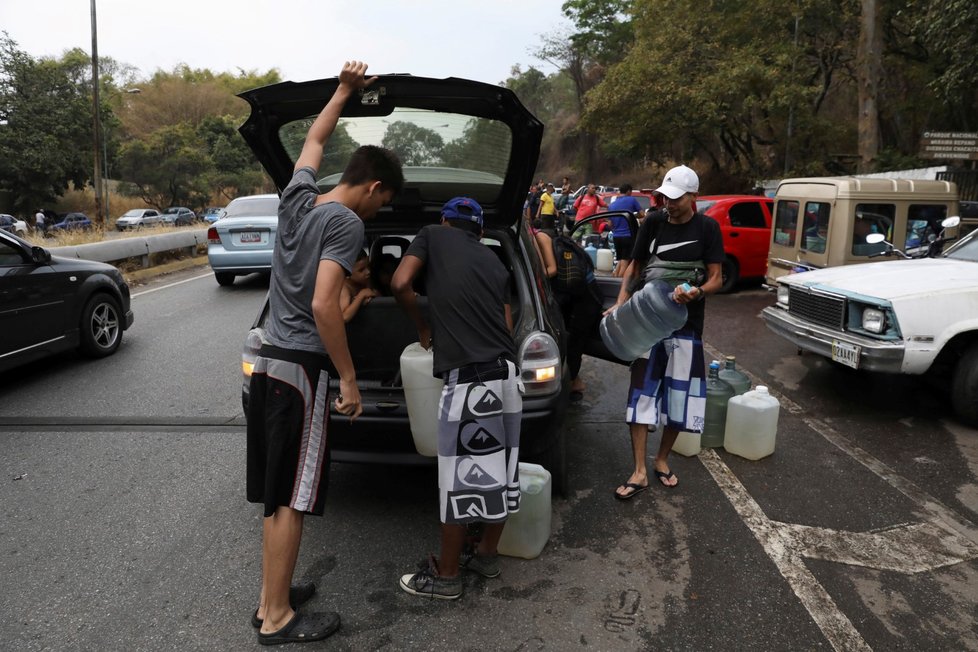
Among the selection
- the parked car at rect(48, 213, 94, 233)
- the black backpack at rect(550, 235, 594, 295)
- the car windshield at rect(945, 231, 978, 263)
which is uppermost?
the car windshield at rect(945, 231, 978, 263)

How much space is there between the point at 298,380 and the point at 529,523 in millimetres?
1297

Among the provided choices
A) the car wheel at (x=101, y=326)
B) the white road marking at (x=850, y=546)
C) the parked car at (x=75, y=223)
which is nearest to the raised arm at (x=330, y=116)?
the white road marking at (x=850, y=546)

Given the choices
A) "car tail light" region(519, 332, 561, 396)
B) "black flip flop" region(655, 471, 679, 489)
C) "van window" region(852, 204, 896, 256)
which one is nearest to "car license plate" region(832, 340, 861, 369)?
"black flip flop" region(655, 471, 679, 489)

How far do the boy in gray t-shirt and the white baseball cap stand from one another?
1.67 m

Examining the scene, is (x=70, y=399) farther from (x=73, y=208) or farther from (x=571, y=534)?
(x=73, y=208)

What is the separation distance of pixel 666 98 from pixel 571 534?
2179cm

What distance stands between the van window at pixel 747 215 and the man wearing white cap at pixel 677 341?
7757 mm

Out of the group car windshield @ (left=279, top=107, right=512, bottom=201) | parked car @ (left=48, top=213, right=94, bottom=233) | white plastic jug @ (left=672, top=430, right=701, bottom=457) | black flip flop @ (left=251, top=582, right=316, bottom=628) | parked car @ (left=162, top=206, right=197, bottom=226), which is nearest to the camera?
black flip flop @ (left=251, top=582, right=316, bottom=628)

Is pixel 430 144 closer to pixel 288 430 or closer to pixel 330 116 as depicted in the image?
pixel 330 116

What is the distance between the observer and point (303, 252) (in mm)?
2375

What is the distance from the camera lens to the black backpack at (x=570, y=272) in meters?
4.68

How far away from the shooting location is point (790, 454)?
4.24m

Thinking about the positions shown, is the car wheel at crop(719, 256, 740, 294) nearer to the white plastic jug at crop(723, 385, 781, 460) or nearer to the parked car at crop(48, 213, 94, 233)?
the white plastic jug at crop(723, 385, 781, 460)

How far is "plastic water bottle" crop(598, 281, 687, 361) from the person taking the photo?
3574 millimetres
